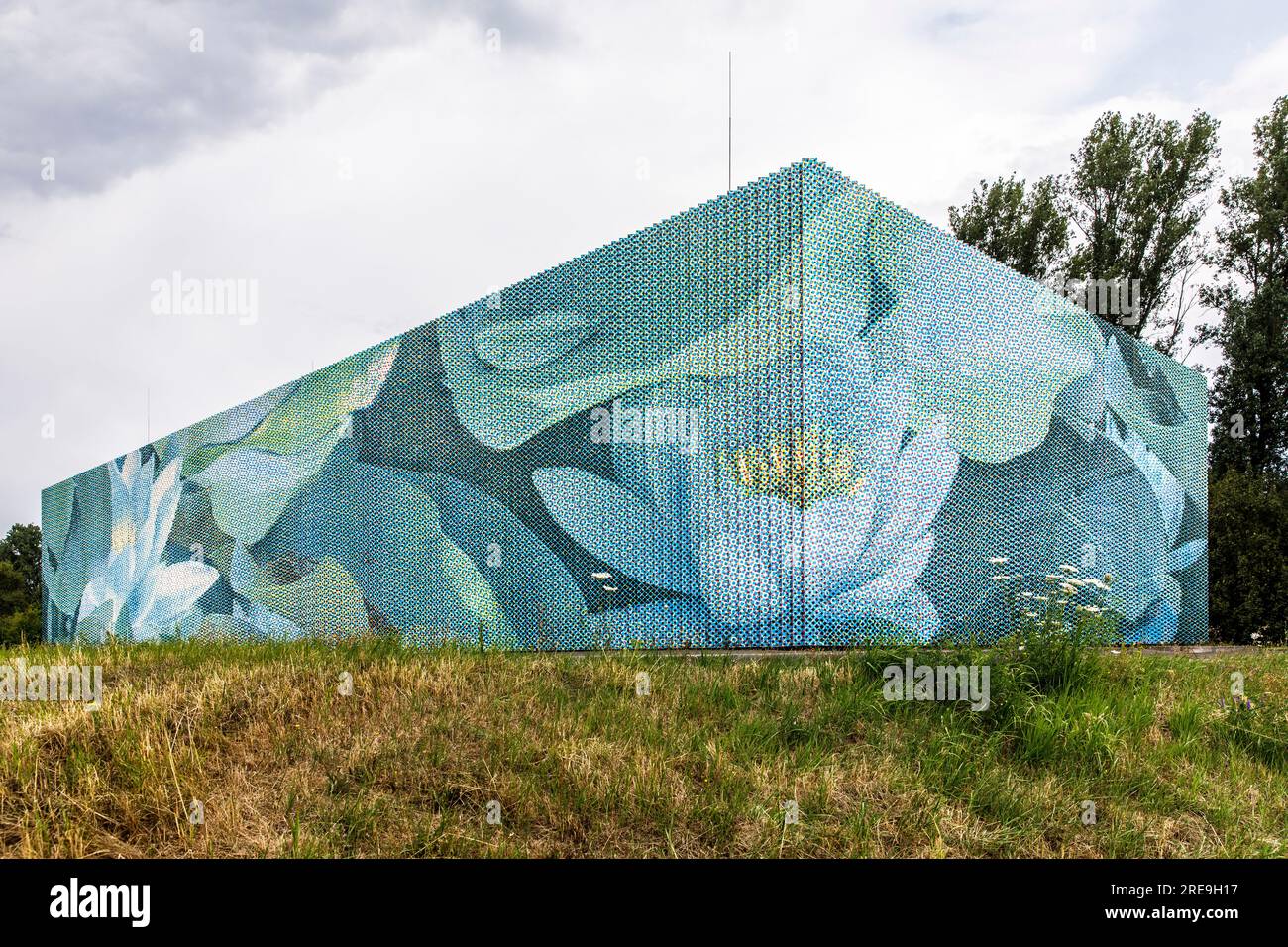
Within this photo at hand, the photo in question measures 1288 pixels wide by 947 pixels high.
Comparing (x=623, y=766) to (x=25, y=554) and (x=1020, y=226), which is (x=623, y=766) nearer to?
(x=1020, y=226)

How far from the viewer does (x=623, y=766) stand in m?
3.89

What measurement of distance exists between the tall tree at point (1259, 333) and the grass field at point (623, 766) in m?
15.8

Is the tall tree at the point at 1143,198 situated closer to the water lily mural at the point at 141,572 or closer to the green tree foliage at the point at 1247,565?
the green tree foliage at the point at 1247,565

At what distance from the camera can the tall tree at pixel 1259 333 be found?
55.9ft

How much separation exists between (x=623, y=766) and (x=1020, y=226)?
2425cm

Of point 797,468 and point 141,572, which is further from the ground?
point 797,468

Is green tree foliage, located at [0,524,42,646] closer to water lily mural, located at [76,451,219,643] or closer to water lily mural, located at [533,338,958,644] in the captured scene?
water lily mural, located at [76,451,219,643]

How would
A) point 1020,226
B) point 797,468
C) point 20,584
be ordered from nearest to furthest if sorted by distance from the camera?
A: point 797,468, point 1020,226, point 20,584

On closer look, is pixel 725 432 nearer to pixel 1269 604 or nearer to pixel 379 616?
pixel 379 616

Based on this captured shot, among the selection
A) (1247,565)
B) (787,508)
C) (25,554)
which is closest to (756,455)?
(787,508)

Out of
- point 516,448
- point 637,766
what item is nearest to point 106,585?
point 516,448

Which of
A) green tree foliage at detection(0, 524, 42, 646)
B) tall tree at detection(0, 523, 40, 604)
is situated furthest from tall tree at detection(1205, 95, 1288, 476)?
tall tree at detection(0, 523, 40, 604)

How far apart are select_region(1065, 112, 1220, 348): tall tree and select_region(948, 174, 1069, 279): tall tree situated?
3.97 ft
